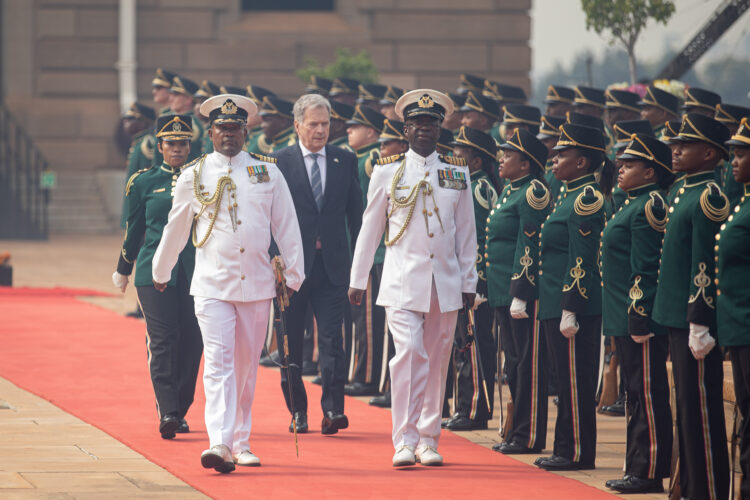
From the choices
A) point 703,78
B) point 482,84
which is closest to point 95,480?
point 482,84

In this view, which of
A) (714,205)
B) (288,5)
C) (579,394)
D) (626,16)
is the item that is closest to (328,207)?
(579,394)

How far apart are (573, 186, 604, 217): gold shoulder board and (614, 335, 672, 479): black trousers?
0.77 meters

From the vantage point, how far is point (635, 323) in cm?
661

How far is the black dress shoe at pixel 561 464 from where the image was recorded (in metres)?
7.28

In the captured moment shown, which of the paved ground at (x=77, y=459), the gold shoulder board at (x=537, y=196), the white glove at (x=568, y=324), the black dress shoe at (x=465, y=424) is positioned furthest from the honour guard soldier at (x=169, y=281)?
the white glove at (x=568, y=324)

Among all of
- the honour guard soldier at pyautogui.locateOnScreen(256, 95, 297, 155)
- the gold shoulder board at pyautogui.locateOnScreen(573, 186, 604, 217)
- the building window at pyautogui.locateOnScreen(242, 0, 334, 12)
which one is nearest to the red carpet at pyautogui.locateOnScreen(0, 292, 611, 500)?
the gold shoulder board at pyautogui.locateOnScreen(573, 186, 604, 217)

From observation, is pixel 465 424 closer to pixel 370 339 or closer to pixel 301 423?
pixel 301 423

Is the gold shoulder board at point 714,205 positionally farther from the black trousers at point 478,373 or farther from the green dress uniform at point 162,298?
the green dress uniform at point 162,298

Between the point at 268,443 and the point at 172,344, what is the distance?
861 mm

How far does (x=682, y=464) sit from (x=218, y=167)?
115 inches

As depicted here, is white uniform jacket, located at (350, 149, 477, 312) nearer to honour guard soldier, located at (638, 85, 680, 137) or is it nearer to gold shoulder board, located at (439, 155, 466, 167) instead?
gold shoulder board, located at (439, 155, 466, 167)

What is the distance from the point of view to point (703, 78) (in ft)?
55.6

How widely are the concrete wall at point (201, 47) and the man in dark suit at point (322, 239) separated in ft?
52.9

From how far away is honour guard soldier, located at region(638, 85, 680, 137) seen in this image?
10109 millimetres
